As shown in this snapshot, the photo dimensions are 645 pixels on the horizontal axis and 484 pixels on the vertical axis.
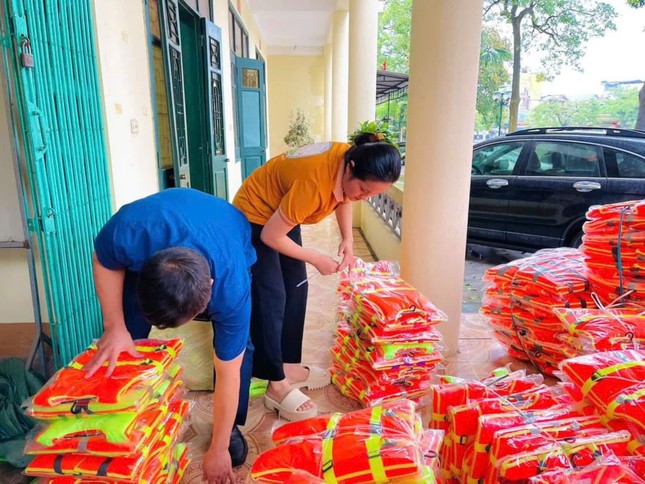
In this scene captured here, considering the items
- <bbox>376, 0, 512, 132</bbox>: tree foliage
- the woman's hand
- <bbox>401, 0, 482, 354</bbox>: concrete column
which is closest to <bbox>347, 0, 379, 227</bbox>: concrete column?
<bbox>376, 0, 512, 132</bbox>: tree foliage

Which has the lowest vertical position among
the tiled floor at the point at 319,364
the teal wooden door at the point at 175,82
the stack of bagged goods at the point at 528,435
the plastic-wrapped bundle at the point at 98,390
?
the tiled floor at the point at 319,364

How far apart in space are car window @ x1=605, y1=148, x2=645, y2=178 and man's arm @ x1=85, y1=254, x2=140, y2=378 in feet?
13.5

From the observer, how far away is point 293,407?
197cm

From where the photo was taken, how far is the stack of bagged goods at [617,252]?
197 cm

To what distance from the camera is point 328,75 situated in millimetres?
10992

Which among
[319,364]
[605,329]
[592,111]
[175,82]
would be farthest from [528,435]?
[592,111]

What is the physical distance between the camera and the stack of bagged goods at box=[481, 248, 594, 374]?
86.0 inches

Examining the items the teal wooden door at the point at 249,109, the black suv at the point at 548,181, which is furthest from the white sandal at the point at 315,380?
the teal wooden door at the point at 249,109

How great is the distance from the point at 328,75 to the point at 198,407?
33.6 ft

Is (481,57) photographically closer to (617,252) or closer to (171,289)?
(617,252)

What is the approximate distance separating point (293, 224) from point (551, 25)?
10540 millimetres

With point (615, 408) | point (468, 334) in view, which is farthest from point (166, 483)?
point (468, 334)

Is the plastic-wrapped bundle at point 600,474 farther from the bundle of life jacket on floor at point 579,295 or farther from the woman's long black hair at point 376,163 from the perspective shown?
the woman's long black hair at point 376,163

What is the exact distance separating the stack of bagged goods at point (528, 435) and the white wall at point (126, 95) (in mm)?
1990
